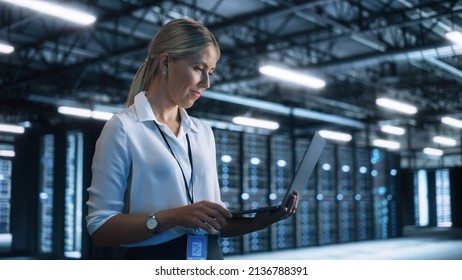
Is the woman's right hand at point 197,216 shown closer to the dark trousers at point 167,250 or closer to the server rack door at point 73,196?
the dark trousers at point 167,250

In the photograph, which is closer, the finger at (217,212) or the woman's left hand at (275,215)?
the finger at (217,212)

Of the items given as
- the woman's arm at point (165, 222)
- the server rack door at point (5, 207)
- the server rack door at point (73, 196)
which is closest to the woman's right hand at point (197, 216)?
the woman's arm at point (165, 222)

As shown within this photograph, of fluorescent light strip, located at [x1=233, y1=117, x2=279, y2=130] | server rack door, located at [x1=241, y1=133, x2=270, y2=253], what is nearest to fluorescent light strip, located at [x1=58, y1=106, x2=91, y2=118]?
fluorescent light strip, located at [x1=233, y1=117, x2=279, y2=130]

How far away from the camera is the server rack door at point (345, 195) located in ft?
36.8

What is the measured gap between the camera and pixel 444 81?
52.5 ft

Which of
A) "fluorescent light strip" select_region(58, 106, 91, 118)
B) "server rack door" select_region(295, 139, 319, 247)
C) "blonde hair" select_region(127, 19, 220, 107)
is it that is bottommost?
"server rack door" select_region(295, 139, 319, 247)

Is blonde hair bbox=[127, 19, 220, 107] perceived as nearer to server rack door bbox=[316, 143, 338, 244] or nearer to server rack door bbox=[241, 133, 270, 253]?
server rack door bbox=[241, 133, 270, 253]

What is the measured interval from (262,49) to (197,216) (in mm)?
10555

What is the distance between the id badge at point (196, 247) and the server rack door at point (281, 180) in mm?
8230

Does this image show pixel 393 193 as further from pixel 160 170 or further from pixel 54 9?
pixel 160 170

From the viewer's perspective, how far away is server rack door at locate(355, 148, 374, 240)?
1184 cm

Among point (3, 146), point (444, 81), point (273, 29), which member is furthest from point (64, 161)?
point (444, 81)

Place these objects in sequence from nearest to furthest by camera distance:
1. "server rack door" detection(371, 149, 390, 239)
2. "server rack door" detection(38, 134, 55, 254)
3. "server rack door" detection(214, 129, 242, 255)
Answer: "server rack door" detection(38, 134, 55, 254) → "server rack door" detection(214, 129, 242, 255) → "server rack door" detection(371, 149, 390, 239)

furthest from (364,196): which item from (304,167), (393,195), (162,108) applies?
(162,108)
